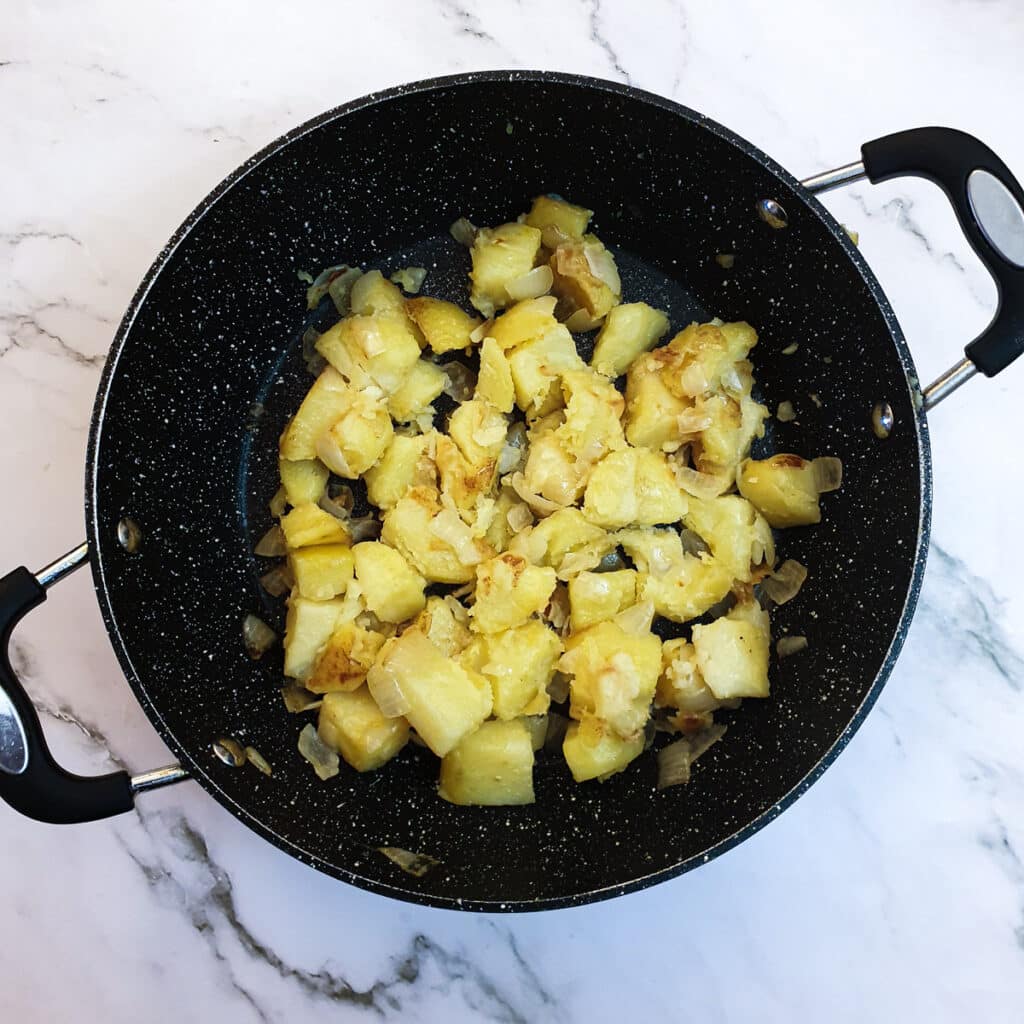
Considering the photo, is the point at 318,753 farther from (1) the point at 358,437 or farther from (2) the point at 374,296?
(2) the point at 374,296

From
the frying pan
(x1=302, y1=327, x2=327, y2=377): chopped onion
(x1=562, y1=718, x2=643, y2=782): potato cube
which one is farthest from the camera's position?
(x1=302, y1=327, x2=327, y2=377): chopped onion

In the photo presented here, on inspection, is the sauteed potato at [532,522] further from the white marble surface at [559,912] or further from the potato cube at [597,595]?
the white marble surface at [559,912]

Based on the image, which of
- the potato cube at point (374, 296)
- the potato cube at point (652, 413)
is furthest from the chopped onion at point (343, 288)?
the potato cube at point (652, 413)

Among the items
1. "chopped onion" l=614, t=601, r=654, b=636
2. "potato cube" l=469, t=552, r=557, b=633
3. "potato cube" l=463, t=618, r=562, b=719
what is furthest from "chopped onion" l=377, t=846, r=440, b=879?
"chopped onion" l=614, t=601, r=654, b=636

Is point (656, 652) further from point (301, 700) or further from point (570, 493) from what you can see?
point (301, 700)

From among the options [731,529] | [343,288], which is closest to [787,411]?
[731,529]

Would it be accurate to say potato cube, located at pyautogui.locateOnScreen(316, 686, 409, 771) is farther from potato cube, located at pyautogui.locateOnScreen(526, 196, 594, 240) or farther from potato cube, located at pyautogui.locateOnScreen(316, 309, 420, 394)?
potato cube, located at pyautogui.locateOnScreen(526, 196, 594, 240)
